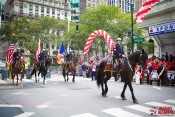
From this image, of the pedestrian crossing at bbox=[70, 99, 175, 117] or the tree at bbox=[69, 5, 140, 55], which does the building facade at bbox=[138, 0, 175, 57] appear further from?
the tree at bbox=[69, 5, 140, 55]

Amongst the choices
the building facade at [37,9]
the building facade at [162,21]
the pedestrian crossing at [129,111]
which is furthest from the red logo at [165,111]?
the building facade at [37,9]

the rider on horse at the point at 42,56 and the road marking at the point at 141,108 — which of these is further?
the rider on horse at the point at 42,56

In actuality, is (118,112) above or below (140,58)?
below

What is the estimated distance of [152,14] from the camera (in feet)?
82.8

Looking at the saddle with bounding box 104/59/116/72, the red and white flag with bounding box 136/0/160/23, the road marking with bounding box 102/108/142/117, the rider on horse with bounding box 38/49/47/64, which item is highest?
the red and white flag with bounding box 136/0/160/23

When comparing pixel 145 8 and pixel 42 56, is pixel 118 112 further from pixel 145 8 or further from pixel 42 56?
pixel 145 8

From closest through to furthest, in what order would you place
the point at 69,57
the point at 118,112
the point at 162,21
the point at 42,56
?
the point at 118,112 < the point at 42,56 < the point at 69,57 < the point at 162,21

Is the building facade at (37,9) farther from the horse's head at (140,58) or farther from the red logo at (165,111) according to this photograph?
the red logo at (165,111)

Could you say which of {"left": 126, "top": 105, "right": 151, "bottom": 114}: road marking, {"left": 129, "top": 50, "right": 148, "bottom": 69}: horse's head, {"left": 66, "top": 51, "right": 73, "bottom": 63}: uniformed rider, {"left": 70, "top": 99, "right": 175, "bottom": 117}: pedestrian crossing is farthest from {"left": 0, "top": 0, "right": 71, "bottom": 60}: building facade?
{"left": 70, "top": 99, "right": 175, "bottom": 117}: pedestrian crossing

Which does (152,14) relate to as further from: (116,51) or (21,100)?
(21,100)

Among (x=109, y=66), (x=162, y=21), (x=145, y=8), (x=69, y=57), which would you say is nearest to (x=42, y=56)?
(x=69, y=57)

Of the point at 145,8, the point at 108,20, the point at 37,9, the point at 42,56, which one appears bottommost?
the point at 42,56

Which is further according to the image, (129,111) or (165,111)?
(129,111)

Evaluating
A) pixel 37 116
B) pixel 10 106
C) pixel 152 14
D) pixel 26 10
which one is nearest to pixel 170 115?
pixel 37 116
